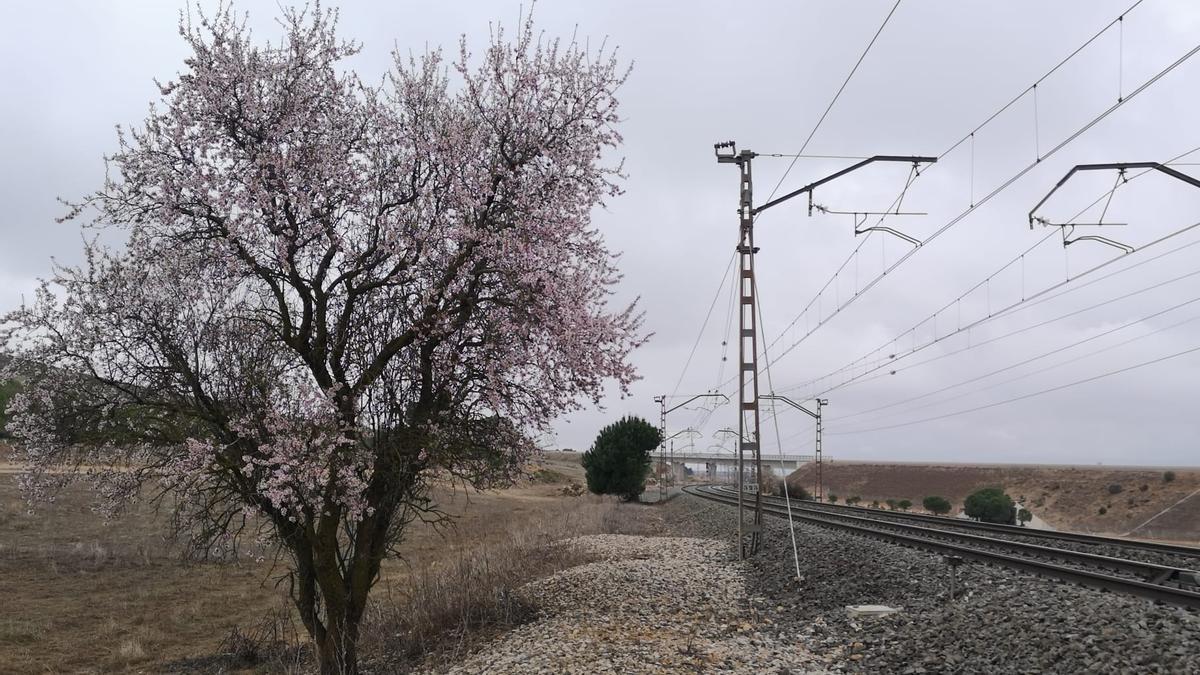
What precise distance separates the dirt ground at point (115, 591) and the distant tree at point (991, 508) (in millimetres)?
28485

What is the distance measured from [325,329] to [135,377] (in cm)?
318

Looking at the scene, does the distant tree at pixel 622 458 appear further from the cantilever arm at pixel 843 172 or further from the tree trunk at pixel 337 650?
the tree trunk at pixel 337 650

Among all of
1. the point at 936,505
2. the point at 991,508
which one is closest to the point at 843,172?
the point at 991,508

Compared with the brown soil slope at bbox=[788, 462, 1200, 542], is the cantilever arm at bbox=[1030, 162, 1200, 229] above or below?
above

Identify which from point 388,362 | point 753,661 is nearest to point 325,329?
point 388,362

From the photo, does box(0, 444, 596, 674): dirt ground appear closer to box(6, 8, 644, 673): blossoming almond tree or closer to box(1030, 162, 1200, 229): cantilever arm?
box(6, 8, 644, 673): blossoming almond tree

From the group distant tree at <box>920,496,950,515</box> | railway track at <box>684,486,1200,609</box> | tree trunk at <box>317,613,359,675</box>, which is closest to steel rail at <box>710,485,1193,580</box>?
railway track at <box>684,486,1200,609</box>

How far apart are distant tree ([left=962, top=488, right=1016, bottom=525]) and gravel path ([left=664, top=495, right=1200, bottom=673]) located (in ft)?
115

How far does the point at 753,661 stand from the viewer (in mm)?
10453

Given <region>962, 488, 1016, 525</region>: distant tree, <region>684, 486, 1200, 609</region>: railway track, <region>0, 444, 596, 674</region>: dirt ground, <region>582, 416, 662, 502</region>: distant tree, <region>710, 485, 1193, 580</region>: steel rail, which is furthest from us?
<region>582, 416, 662, 502</region>: distant tree

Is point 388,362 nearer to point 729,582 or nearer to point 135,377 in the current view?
point 135,377

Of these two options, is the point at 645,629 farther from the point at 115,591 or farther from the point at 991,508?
the point at 991,508

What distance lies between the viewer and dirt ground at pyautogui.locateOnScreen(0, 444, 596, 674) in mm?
18453

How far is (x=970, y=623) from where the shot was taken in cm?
1066
